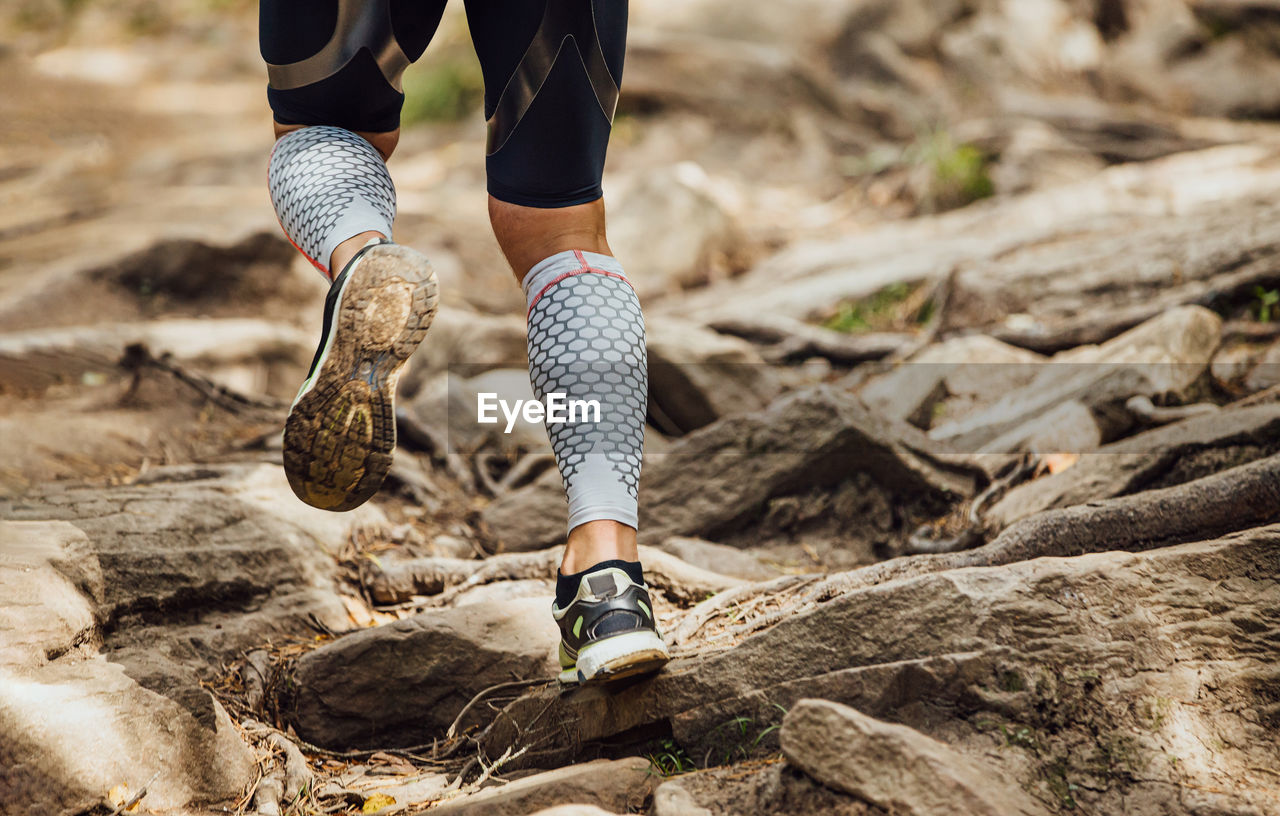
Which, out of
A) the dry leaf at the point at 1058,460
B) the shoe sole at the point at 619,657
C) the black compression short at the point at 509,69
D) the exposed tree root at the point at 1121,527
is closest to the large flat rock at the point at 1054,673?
the shoe sole at the point at 619,657

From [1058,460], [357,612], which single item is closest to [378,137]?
[357,612]

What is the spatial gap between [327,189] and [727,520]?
181 cm

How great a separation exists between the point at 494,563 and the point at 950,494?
4.84 ft

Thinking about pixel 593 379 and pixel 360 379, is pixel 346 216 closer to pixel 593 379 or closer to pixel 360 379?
pixel 360 379

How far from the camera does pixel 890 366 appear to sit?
14.3 ft

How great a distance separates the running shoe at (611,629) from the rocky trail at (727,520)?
138mm

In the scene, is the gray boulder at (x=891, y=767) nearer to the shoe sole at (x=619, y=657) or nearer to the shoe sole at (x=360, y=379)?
the shoe sole at (x=619, y=657)

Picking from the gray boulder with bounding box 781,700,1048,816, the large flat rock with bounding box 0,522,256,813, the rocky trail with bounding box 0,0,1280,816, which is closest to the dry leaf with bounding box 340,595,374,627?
the rocky trail with bounding box 0,0,1280,816

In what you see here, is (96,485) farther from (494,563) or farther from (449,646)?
(449,646)

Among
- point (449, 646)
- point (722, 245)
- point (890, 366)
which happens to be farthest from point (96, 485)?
point (722, 245)

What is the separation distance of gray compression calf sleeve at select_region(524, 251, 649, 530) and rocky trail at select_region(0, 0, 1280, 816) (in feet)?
1.11

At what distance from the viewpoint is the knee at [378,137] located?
172cm

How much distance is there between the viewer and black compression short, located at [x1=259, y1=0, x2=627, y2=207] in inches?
62.1

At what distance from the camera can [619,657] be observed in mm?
1433
